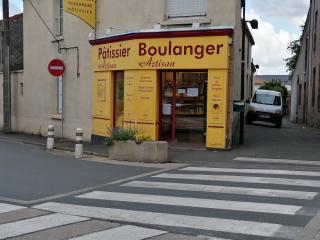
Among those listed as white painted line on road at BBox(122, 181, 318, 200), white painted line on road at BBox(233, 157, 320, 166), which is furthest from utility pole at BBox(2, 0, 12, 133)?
white painted line on road at BBox(122, 181, 318, 200)

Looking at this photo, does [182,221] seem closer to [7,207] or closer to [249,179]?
[7,207]

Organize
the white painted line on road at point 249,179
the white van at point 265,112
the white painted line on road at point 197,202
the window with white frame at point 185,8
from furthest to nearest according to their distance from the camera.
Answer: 1. the white van at point 265,112
2. the window with white frame at point 185,8
3. the white painted line on road at point 249,179
4. the white painted line on road at point 197,202

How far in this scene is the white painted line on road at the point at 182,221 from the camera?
652cm

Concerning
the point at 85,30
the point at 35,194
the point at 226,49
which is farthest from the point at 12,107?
the point at 35,194

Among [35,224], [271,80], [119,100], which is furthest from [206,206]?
[271,80]

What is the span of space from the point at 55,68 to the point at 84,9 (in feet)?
7.46

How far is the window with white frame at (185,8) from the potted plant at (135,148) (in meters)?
4.31

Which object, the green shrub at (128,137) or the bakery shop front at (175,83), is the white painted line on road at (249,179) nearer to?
the green shrub at (128,137)

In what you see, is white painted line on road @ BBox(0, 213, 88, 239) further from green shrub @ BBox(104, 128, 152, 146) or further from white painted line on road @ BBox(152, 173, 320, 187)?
green shrub @ BBox(104, 128, 152, 146)

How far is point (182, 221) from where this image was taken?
704 cm

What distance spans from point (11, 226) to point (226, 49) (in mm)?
9893

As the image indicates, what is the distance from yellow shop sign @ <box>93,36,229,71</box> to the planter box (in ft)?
10.6

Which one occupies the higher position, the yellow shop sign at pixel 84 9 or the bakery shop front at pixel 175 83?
the yellow shop sign at pixel 84 9

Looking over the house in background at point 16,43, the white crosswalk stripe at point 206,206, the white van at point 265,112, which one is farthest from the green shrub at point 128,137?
the house in background at point 16,43
